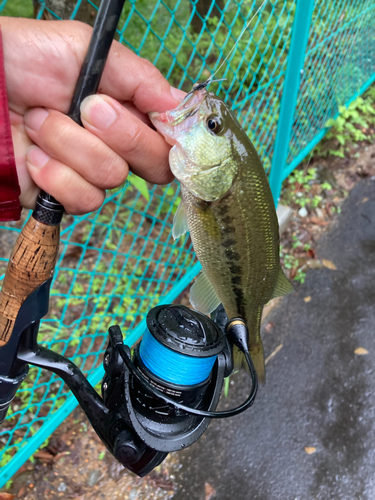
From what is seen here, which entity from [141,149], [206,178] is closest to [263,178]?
[206,178]

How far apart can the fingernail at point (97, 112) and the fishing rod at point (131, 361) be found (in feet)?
0.08

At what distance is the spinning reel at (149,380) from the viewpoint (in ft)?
3.34

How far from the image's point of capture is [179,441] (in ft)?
3.39

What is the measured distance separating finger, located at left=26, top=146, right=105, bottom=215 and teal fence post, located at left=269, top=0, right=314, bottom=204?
2093 millimetres

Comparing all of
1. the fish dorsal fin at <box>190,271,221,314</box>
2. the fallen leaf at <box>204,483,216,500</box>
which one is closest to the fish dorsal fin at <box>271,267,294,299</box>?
the fish dorsal fin at <box>190,271,221,314</box>

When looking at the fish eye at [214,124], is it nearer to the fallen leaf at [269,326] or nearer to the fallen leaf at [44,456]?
the fallen leaf at [269,326]

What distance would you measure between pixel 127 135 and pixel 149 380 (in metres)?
0.74

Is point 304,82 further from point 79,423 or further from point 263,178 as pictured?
point 79,423

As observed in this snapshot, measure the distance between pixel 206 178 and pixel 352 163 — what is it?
346 cm

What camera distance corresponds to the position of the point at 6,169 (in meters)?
1.01

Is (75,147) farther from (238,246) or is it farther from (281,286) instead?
(281,286)

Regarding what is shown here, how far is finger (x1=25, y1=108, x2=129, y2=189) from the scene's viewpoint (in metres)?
1.02

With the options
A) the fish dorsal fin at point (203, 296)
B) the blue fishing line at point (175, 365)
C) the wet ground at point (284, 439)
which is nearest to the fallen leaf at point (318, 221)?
the wet ground at point (284, 439)

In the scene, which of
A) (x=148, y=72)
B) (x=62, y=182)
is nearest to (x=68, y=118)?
(x=62, y=182)
